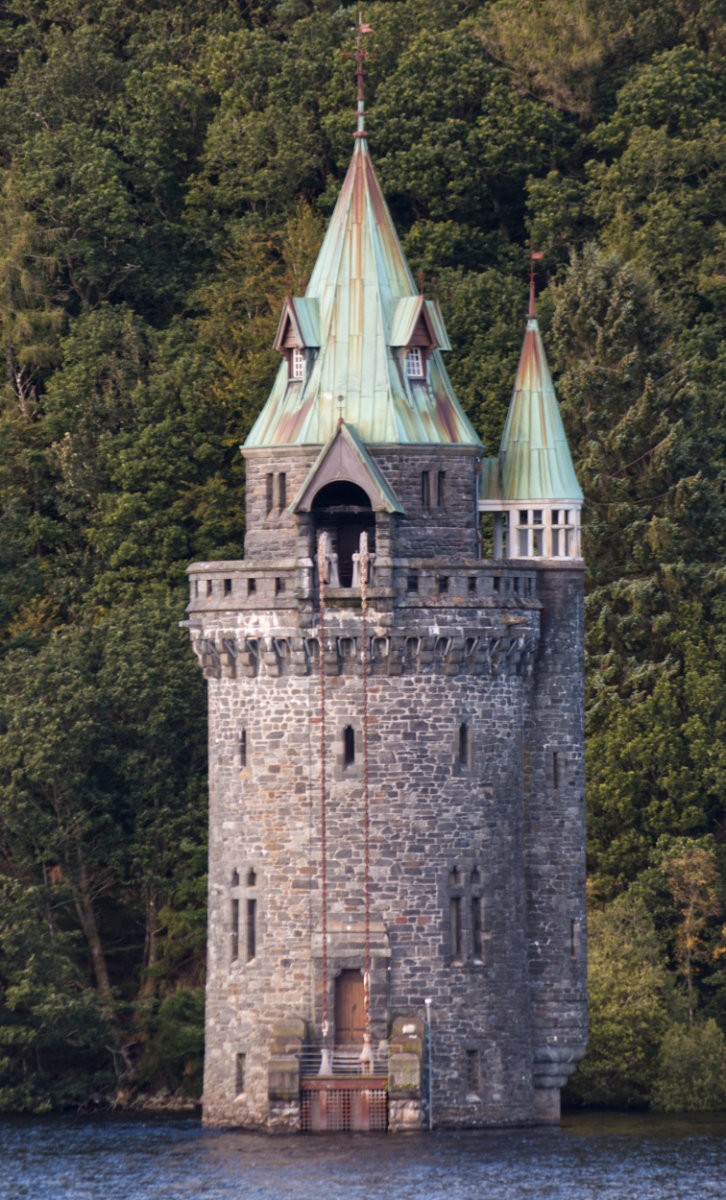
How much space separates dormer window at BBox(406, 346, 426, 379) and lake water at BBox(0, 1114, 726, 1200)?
18.0 metres

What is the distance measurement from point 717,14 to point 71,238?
23496mm

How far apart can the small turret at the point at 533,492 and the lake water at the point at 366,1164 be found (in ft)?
46.0

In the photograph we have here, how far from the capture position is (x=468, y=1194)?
295 feet

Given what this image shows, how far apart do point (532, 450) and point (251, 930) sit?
13.7 metres

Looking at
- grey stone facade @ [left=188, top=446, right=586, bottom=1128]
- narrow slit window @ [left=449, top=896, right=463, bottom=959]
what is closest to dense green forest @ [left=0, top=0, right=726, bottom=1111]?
grey stone facade @ [left=188, top=446, right=586, bottom=1128]

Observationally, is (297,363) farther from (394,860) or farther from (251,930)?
(251,930)

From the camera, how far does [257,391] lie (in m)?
123

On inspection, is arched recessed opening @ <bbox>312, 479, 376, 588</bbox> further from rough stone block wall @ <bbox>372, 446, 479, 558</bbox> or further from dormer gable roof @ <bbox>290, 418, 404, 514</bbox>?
dormer gable roof @ <bbox>290, 418, 404, 514</bbox>

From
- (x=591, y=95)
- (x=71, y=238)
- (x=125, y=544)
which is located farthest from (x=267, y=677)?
(x=591, y=95)

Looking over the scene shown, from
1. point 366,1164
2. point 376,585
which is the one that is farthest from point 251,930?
point 376,585

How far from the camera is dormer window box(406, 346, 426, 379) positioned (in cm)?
10088

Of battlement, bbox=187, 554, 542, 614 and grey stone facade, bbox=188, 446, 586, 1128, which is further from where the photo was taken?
battlement, bbox=187, 554, 542, 614

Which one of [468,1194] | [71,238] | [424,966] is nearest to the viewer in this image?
[468,1194]

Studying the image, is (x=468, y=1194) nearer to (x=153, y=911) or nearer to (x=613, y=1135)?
(x=613, y=1135)
